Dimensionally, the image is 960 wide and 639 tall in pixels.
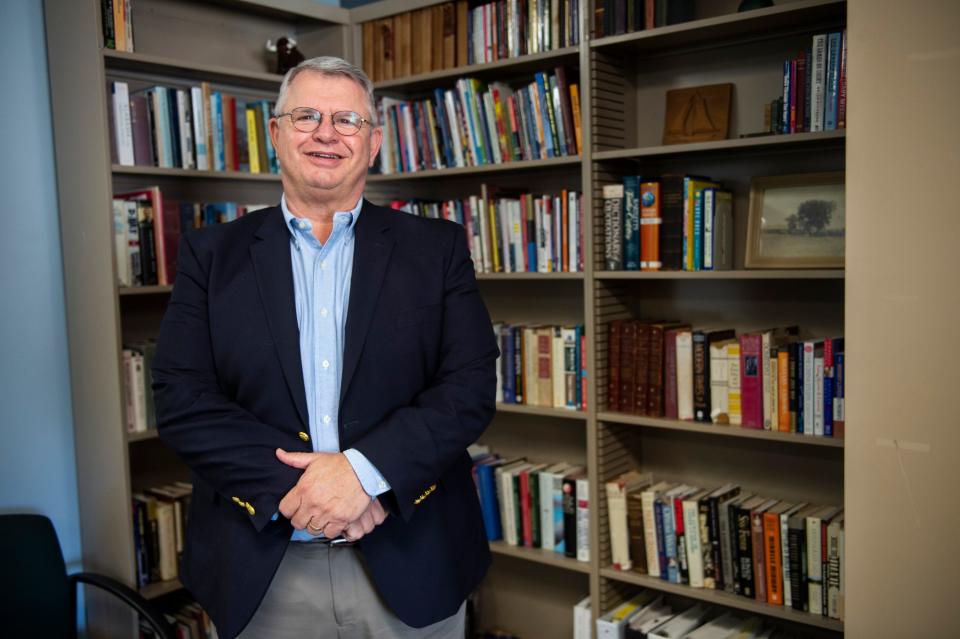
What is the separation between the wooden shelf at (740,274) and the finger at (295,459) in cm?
135

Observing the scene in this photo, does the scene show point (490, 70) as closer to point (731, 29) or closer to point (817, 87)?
point (731, 29)

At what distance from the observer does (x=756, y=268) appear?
248 centimetres

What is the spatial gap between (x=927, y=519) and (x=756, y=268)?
49.9 inches

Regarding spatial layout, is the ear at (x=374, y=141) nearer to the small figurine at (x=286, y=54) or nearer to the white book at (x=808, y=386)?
the white book at (x=808, y=386)

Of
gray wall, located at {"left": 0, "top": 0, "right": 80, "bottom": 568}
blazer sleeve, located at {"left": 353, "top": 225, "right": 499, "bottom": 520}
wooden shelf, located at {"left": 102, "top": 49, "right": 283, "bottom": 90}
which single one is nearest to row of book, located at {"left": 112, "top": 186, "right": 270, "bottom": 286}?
gray wall, located at {"left": 0, "top": 0, "right": 80, "bottom": 568}

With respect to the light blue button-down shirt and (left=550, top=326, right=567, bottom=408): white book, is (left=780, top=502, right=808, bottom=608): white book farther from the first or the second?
the light blue button-down shirt

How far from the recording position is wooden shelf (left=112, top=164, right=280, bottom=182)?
2.56 meters

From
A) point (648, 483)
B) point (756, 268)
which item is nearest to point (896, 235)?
point (756, 268)

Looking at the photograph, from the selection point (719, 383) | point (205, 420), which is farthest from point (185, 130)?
point (719, 383)

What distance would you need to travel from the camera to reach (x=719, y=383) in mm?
2496

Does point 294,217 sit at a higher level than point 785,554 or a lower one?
higher

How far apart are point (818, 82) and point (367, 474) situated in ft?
5.21

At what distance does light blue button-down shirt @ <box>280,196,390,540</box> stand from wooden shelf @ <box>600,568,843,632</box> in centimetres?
138

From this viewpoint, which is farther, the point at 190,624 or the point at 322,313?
the point at 190,624
